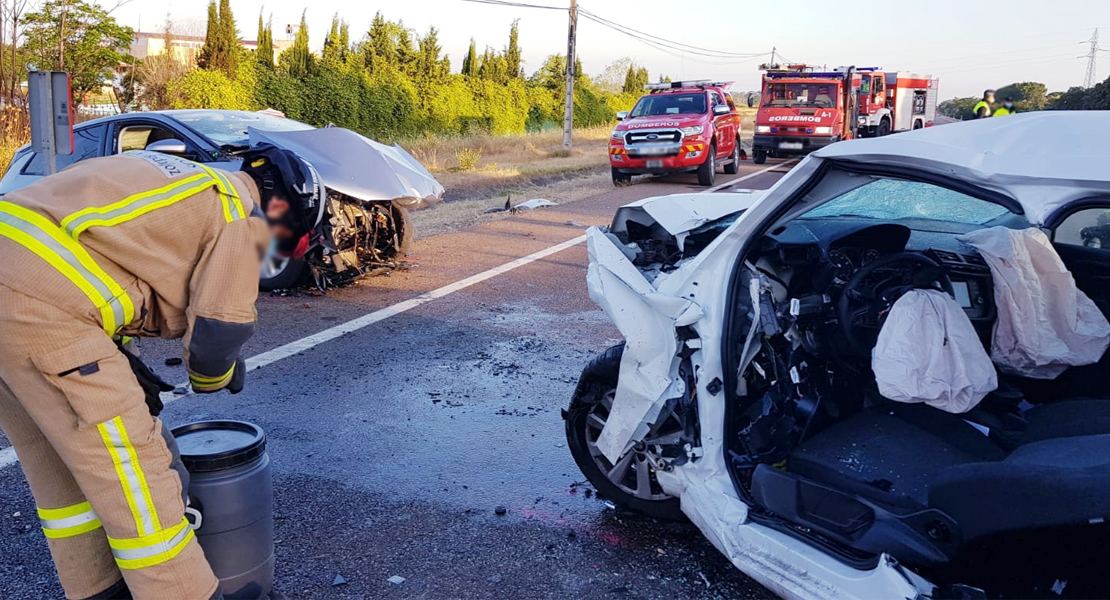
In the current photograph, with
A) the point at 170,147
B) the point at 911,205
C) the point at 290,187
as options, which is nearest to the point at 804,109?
the point at 170,147

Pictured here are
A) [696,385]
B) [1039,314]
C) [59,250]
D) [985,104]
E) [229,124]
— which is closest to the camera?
[59,250]

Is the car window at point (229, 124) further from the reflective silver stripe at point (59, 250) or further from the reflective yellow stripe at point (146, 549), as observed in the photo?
the reflective yellow stripe at point (146, 549)

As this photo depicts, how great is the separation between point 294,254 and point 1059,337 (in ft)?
9.38

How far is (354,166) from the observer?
314 inches

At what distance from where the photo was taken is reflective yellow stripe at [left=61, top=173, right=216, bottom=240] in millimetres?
2234

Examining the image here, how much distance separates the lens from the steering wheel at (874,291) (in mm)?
3375

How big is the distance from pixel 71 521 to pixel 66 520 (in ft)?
0.04

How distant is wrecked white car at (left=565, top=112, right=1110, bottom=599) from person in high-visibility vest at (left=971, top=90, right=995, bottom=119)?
562 inches

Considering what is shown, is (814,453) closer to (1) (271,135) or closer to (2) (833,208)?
(2) (833,208)

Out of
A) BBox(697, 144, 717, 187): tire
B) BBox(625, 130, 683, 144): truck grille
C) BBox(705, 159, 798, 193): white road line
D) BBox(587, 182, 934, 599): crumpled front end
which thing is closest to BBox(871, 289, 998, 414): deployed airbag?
BBox(587, 182, 934, 599): crumpled front end

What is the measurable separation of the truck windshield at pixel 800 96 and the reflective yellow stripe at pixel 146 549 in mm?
21928

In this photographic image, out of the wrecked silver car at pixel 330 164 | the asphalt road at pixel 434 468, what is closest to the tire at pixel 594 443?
the asphalt road at pixel 434 468

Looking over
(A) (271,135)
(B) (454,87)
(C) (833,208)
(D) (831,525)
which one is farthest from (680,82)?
(B) (454,87)

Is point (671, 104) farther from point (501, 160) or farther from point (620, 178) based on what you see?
point (501, 160)
